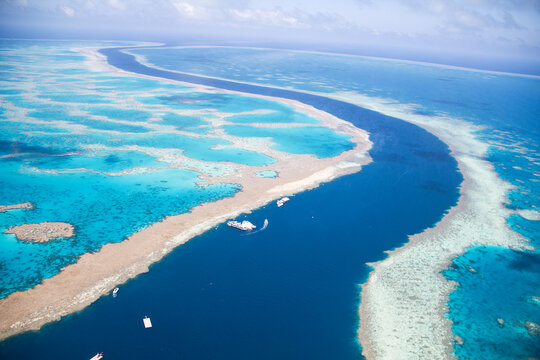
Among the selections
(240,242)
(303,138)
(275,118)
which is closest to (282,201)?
(240,242)

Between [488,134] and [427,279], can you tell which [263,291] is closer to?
[427,279]

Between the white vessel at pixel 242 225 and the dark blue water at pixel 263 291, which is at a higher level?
the white vessel at pixel 242 225

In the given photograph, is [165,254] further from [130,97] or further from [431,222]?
[130,97]

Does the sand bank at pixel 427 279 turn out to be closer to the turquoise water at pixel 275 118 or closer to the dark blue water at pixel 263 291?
the dark blue water at pixel 263 291

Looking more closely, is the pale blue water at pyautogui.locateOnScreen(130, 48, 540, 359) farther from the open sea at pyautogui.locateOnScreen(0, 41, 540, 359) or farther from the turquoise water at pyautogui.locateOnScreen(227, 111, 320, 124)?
the turquoise water at pyautogui.locateOnScreen(227, 111, 320, 124)

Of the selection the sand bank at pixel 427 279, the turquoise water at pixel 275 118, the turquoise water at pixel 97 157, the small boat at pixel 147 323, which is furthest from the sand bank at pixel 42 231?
the turquoise water at pixel 275 118

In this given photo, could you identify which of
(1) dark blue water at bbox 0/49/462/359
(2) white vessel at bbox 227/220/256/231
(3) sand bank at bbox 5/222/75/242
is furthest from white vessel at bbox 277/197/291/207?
(3) sand bank at bbox 5/222/75/242
